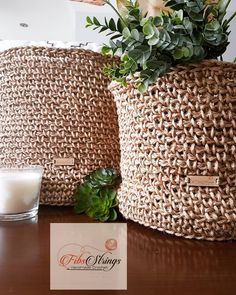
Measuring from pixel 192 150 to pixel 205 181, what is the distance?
0.04 meters

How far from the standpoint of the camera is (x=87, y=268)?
30cm

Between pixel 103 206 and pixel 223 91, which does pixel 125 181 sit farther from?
pixel 223 91

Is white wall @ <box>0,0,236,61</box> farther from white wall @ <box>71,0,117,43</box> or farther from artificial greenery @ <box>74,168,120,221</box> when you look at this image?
artificial greenery @ <box>74,168,120,221</box>

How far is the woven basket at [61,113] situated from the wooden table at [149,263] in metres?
0.11

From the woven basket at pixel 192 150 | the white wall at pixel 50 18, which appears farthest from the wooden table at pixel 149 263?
the white wall at pixel 50 18

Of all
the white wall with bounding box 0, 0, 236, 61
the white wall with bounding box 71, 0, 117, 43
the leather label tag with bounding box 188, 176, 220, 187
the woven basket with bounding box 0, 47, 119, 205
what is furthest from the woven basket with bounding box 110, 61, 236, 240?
the white wall with bounding box 71, 0, 117, 43

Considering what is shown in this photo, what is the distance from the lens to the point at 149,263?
0.32 meters

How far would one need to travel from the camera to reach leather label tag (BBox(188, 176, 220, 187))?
344mm

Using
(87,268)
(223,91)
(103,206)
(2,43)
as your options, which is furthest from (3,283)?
(2,43)

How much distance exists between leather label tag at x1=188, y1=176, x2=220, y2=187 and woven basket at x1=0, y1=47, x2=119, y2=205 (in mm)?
197

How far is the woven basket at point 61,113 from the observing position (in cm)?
49

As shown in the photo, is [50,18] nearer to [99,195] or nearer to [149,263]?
[99,195]

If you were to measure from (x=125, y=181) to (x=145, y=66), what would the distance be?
6.7 inches

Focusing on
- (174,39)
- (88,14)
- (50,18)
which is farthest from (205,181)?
(50,18)
